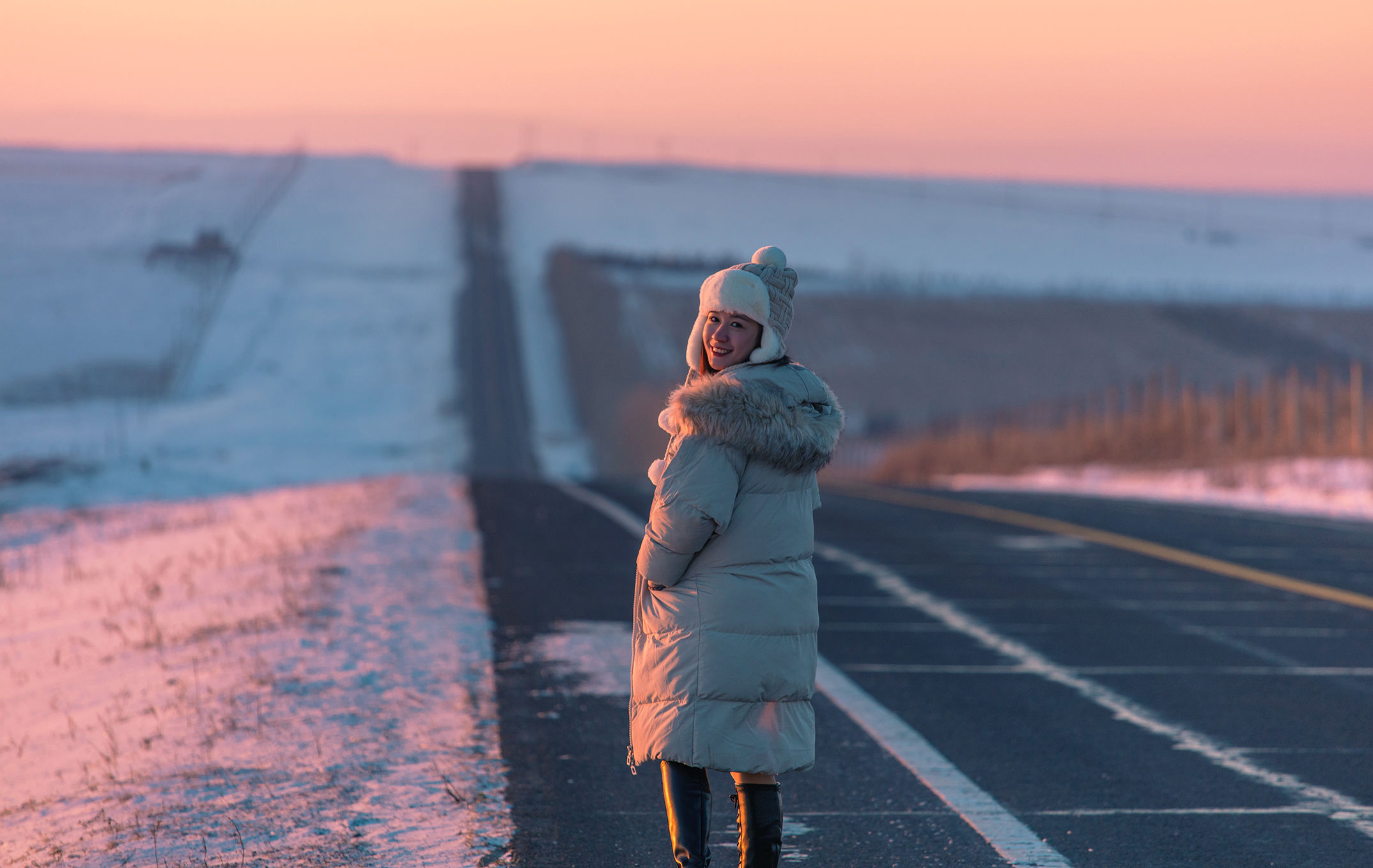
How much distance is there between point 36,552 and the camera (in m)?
17.1

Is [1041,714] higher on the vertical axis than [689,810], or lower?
lower

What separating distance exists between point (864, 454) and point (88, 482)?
21.1 meters

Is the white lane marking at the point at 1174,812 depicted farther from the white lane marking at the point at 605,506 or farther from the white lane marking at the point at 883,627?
the white lane marking at the point at 605,506

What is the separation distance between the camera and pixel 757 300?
13.1 ft

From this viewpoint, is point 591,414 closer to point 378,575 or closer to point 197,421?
point 197,421

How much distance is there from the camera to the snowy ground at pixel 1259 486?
1752 centimetres

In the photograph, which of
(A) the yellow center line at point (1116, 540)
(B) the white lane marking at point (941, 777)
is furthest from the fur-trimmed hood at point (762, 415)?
(A) the yellow center line at point (1116, 540)

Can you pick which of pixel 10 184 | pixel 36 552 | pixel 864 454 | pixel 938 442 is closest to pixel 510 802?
pixel 36 552

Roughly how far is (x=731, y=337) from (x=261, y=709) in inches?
144

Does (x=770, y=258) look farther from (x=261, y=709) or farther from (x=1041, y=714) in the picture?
(x=261, y=709)

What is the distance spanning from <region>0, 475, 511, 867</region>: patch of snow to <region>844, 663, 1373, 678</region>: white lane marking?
2.31m

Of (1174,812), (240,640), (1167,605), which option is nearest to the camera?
(1174,812)

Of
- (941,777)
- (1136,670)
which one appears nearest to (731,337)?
(941,777)

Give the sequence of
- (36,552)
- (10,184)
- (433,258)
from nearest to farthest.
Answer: (36,552) < (433,258) < (10,184)
